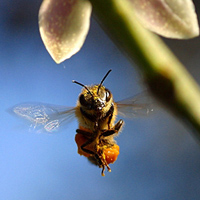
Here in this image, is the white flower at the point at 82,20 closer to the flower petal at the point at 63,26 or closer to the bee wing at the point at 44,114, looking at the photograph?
the flower petal at the point at 63,26

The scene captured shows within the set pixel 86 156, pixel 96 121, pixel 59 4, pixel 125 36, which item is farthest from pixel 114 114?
pixel 125 36

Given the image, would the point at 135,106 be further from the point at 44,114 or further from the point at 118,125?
the point at 44,114

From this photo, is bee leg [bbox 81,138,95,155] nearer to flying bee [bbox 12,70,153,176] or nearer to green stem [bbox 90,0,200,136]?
flying bee [bbox 12,70,153,176]

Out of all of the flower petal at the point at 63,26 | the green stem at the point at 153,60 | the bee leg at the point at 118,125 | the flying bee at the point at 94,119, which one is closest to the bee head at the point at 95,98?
the flying bee at the point at 94,119

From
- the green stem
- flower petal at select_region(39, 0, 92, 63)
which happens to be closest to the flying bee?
flower petal at select_region(39, 0, 92, 63)

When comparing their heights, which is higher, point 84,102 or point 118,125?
point 84,102

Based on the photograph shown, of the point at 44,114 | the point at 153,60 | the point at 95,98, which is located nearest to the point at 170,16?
the point at 153,60

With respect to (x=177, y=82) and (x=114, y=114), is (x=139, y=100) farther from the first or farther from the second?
(x=177, y=82)
